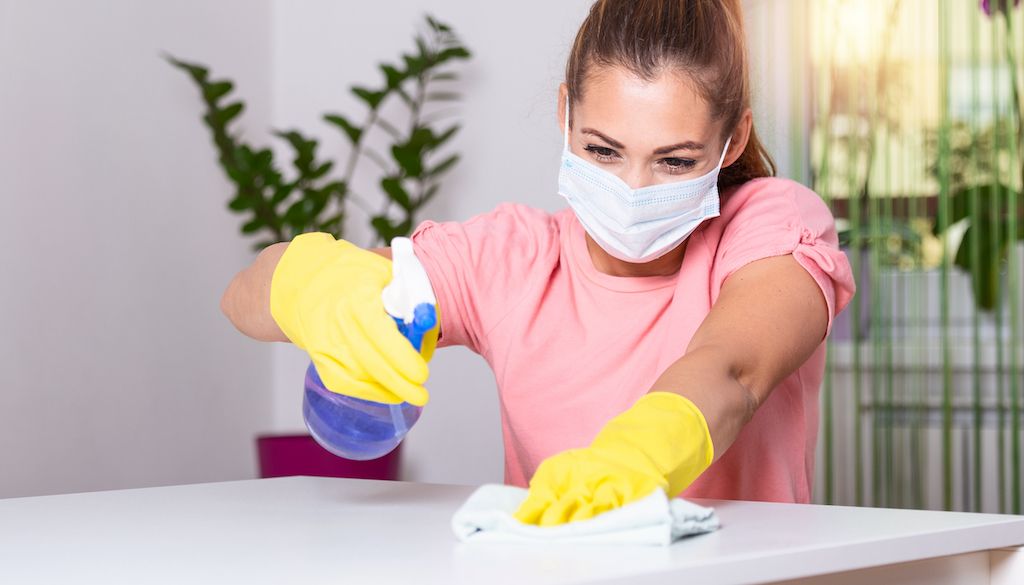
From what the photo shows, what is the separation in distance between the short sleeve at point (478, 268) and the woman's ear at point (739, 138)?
0.74 ft

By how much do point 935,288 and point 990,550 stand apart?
204 centimetres

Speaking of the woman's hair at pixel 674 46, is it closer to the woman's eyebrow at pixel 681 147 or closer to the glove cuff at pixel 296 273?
the woman's eyebrow at pixel 681 147

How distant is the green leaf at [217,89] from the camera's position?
273 cm

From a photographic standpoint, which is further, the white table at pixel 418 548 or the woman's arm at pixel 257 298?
the woman's arm at pixel 257 298

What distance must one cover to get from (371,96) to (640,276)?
175cm

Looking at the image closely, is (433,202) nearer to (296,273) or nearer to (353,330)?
(296,273)

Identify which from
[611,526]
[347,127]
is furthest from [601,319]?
[347,127]

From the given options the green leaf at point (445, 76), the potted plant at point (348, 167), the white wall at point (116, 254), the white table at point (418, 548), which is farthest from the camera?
the green leaf at point (445, 76)

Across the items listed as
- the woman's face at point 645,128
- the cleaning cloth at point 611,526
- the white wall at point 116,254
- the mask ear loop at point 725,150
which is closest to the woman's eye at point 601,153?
the woman's face at point 645,128

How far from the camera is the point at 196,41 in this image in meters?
2.89

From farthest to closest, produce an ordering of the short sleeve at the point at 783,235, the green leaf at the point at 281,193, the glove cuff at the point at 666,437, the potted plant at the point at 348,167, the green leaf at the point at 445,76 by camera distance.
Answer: the green leaf at the point at 445,76 → the green leaf at the point at 281,193 → the potted plant at the point at 348,167 → the short sleeve at the point at 783,235 → the glove cuff at the point at 666,437

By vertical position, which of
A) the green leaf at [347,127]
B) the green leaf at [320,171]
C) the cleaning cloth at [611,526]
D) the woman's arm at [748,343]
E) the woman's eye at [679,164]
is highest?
the green leaf at [347,127]

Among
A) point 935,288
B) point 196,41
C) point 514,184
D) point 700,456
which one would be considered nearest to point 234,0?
point 196,41

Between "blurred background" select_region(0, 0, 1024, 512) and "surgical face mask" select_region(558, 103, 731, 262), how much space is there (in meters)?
1.43
